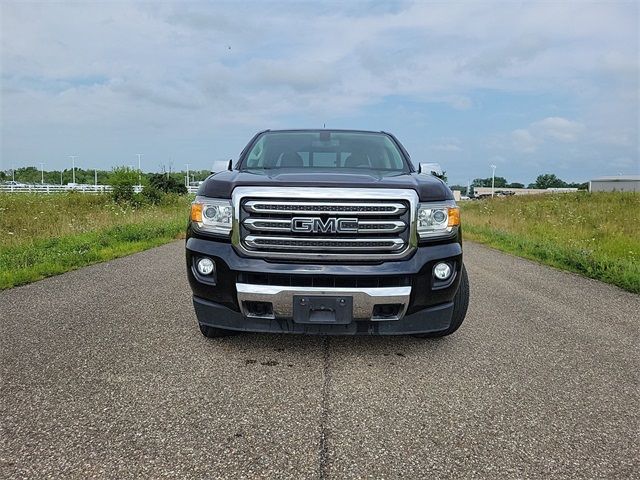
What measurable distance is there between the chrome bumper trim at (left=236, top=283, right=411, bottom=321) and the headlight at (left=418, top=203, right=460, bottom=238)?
1.34 ft

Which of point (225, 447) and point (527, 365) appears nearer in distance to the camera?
point (225, 447)

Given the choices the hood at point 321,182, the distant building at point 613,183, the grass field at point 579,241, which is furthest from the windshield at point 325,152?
the distant building at point 613,183

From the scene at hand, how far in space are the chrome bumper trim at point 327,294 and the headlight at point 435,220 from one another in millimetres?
407

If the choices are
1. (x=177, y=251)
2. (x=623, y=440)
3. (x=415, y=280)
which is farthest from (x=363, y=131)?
(x=177, y=251)

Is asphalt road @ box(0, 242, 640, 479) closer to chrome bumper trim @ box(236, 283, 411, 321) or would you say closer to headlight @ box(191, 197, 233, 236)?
chrome bumper trim @ box(236, 283, 411, 321)

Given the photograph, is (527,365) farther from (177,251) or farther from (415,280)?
(177,251)

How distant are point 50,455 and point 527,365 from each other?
2866 mm

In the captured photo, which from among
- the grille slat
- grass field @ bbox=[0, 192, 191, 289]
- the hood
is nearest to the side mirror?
the hood

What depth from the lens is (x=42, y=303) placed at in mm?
4816

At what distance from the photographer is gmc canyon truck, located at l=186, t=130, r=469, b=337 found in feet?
10.0

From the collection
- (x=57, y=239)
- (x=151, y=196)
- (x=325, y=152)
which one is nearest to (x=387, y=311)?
(x=325, y=152)

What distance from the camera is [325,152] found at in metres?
4.57

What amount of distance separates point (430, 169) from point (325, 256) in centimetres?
180

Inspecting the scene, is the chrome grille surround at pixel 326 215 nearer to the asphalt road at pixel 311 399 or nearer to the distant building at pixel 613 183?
the asphalt road at pixel 311 399
